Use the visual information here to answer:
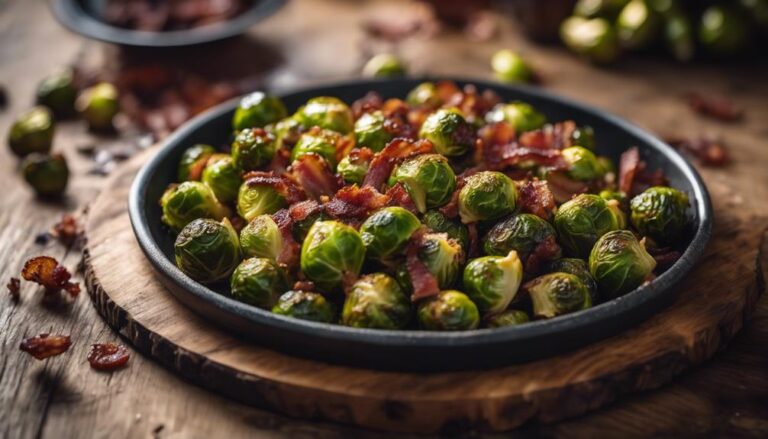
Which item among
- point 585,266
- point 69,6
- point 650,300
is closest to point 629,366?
point 650,300

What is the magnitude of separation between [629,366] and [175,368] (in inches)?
74.8

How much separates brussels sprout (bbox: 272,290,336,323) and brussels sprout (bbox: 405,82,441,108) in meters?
1.74

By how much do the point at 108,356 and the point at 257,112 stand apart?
1.61 m

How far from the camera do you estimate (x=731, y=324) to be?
3.72 meters

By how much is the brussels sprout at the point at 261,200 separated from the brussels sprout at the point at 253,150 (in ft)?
0.82

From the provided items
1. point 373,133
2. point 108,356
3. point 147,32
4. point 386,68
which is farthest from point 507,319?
point 147,32

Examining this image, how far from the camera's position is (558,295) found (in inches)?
136

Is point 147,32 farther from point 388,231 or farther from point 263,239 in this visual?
point 388,231

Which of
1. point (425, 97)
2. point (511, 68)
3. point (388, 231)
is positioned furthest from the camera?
point (511, 68)

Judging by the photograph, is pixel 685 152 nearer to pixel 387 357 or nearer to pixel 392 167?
pixel 392 167

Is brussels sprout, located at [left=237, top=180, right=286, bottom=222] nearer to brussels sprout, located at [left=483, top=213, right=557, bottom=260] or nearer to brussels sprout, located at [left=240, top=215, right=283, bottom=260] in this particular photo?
brussels sprout, located at [left=240, top=215, right=283, bottom=260]

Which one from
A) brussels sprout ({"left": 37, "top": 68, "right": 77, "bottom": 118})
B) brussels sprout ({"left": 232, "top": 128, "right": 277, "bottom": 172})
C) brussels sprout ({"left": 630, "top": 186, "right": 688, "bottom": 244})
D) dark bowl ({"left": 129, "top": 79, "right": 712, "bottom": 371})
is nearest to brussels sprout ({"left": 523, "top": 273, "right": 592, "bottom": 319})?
dark bowl ({"left": 129, "top": 79, "right": 712, "bottom": 371})

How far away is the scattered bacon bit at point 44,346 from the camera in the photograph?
3.76 meters

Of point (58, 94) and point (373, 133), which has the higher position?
point (373, 133)
